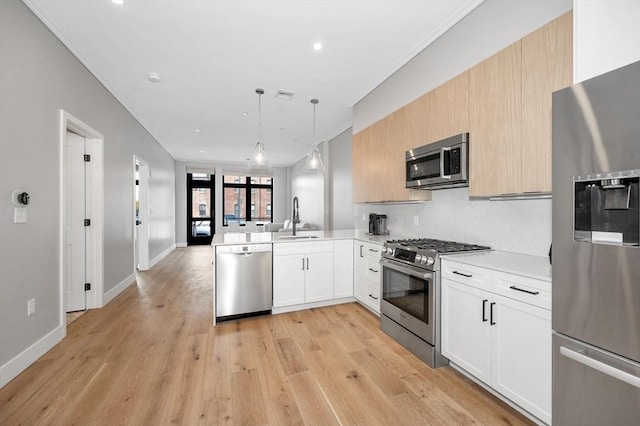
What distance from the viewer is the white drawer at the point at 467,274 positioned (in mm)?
1839

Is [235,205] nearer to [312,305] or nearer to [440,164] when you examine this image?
[312,305]

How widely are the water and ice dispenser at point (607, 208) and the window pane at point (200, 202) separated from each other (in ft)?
32.6

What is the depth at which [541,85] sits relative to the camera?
5.59 ft

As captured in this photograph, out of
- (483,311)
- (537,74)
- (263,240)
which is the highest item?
(537,74)

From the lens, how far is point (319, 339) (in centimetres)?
272

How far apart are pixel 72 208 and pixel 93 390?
243 cm

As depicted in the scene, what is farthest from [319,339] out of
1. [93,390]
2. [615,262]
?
[615,262]

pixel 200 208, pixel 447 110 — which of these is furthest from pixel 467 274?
pixel 200 208

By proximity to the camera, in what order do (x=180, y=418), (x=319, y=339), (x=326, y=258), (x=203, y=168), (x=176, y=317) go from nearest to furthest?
1. (x=180, y=418)
2. (x=319, y=339)
3. (x=176, y=317)
4. (x=326, y=258)
5. (x=203, y=168)

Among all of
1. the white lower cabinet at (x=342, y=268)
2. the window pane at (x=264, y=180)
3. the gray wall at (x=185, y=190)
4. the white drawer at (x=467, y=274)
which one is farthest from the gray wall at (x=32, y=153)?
the window pane at (x=264, y=180)

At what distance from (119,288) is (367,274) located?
144 inches

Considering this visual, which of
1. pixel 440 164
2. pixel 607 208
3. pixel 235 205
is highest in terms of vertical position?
pixel 440 164

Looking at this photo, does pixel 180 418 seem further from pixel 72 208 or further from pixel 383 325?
pixel 72 208

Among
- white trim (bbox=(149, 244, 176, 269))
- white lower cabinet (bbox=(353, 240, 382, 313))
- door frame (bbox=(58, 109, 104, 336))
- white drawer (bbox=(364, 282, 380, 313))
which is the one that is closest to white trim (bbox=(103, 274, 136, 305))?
door frame (bbox=(58, 109, 104, 336))
